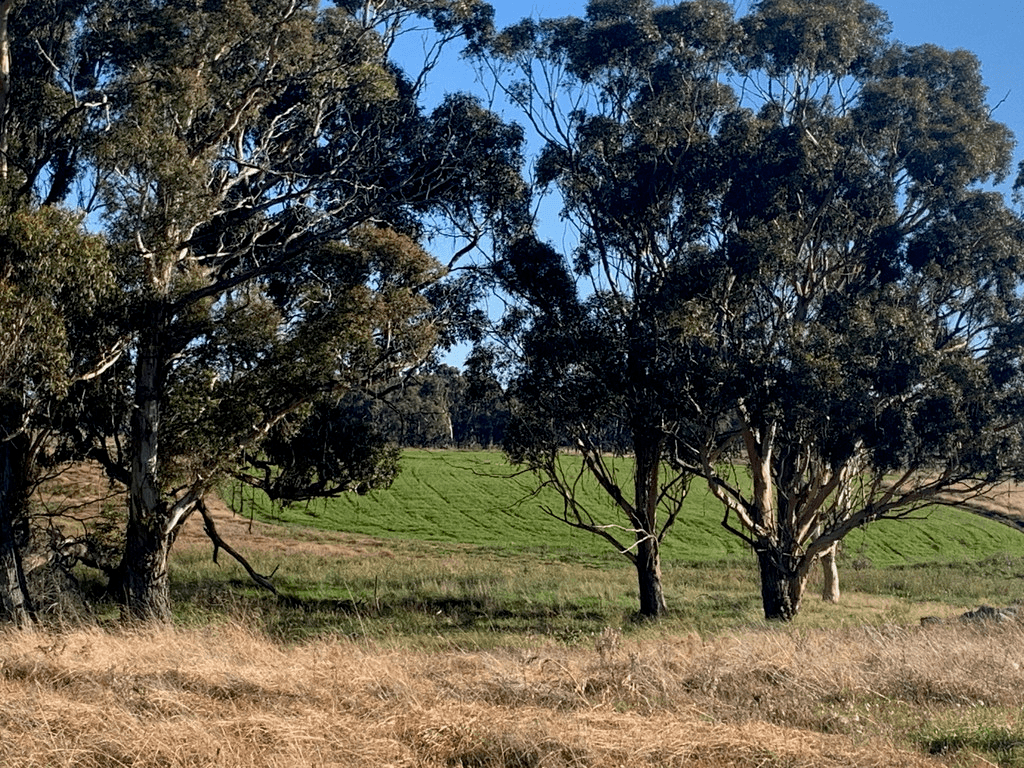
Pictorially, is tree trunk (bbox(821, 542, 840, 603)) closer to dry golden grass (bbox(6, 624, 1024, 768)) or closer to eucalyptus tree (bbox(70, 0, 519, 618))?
eucalyptus tree (bbox(70, 0, 519, 618))

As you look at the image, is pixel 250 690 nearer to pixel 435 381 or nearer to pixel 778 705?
pixel 778 705

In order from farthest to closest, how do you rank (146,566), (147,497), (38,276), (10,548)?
(146,566) → (147,497) → (10,548) → (38,276)

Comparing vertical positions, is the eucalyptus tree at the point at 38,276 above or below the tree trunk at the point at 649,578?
above

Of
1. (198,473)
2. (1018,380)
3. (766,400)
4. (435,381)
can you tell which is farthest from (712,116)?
(435,381)

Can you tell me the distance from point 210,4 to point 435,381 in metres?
38.7

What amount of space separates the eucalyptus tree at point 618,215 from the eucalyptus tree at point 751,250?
0.05m

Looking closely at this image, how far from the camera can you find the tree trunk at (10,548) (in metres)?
18.4

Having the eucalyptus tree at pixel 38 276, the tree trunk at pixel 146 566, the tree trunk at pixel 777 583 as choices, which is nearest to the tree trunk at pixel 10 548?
the eucalyptus tree at pixel 38 276

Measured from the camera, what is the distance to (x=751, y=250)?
22.8m

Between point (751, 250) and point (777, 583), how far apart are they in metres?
7.77

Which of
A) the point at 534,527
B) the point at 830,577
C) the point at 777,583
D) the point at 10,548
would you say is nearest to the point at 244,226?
the point at 10,548

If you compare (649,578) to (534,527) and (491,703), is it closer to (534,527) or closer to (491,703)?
(491,703)

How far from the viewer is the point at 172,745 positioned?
6234 mm

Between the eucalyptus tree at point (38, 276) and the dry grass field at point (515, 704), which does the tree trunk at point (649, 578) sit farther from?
the dry grass field at point (515, 704)
